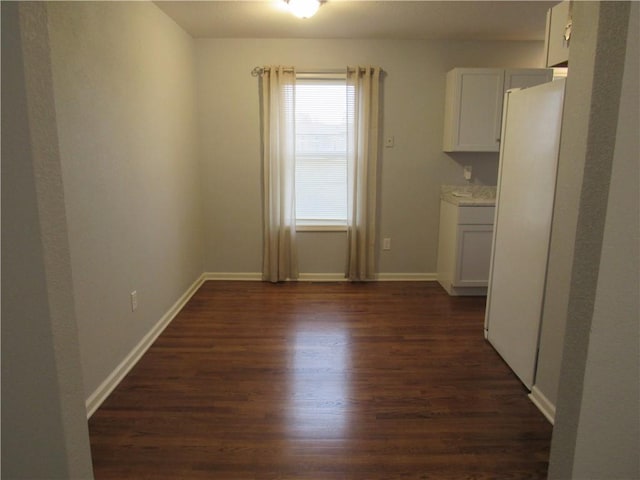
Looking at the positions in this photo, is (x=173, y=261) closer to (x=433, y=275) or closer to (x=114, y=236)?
(x=114, y=236)

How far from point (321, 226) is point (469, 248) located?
151 centimetres

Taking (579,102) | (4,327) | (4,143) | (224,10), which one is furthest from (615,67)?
(224,10)

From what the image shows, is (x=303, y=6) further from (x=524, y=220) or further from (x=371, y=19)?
(x=524, y=220)

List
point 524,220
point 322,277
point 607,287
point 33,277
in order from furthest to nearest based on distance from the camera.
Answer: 1. point 322,277
2. point 524,220
3. point 607,287
4. point 33,277

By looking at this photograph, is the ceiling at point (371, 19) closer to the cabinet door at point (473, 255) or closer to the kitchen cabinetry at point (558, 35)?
the kitchen cabinetry at point (558, 35)

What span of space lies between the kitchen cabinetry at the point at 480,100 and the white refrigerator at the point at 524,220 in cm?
138

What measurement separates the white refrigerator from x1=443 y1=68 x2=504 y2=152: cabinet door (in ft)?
4.53

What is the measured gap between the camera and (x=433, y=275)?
15.5 feet

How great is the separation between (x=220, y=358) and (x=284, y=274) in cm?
177

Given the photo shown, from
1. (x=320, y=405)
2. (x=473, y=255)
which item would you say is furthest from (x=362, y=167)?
(x=320, y=405)

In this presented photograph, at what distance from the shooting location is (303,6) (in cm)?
305

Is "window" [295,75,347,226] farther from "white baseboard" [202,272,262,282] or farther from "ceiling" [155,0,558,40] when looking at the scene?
"white baseboard" [202,272,262,282]

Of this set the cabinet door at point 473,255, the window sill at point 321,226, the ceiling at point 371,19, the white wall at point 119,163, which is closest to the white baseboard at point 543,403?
the cabinet door at point 473,255

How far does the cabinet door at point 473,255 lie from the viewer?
4.06m
